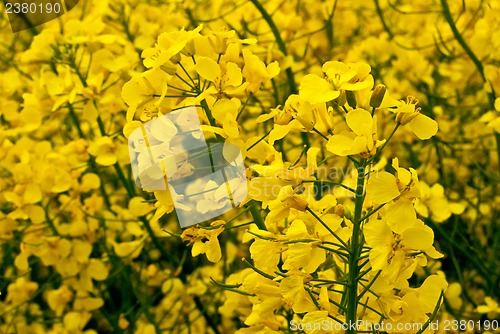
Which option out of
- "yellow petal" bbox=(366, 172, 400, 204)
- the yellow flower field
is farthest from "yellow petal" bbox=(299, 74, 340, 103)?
"yellow petal" bbox=(366, 172, 400, 204)

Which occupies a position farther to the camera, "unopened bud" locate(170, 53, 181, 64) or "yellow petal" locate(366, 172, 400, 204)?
"unopened bud" locate(170, 53, 181, 64)

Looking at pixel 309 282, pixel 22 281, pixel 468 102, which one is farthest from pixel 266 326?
pixel 468 102

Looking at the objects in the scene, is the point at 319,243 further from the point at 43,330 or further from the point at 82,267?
the point at 43,330

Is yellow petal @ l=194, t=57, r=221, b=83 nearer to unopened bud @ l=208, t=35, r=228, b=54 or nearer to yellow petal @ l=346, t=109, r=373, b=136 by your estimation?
unopened bud @ l=208, t=35, r=228, b=54

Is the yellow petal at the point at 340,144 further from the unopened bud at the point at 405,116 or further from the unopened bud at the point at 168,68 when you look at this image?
the unopened bud at the point at 168,68

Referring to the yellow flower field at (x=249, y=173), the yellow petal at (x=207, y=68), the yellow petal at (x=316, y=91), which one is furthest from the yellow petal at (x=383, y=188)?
the yellow petal at (x=207, y=68)

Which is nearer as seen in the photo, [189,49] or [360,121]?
[360,121]

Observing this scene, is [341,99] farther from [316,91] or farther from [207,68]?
[207,68]

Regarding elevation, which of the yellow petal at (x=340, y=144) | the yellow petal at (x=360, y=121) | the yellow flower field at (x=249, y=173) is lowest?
the yellow flower field at (x=249, y=173)

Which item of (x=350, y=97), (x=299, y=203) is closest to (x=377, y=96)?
(x=350, y=97)
